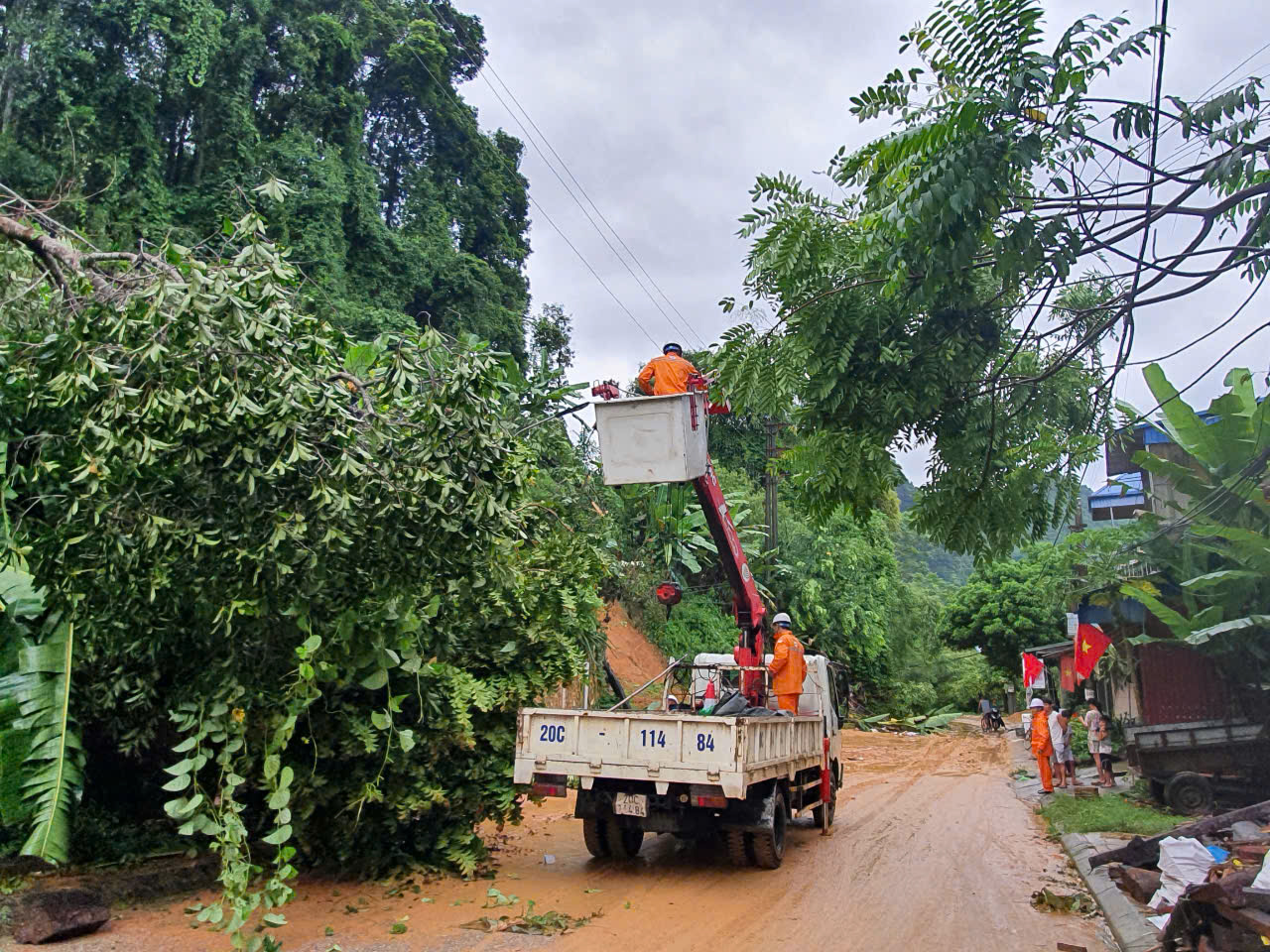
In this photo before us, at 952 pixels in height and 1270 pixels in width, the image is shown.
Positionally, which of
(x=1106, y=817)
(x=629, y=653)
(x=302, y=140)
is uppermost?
(x=302, y=140)

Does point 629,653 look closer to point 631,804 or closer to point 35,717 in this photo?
point 631,804

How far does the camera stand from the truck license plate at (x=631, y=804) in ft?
29.2

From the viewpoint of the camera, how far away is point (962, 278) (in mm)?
6520

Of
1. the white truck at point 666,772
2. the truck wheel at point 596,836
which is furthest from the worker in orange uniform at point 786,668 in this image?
the truck wheel at point 596,836

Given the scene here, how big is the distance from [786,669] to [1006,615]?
1008 inches

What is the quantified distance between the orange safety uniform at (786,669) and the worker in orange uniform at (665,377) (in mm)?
3624

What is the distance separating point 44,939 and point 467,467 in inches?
169

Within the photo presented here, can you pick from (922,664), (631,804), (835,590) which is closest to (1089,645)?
(631,804)

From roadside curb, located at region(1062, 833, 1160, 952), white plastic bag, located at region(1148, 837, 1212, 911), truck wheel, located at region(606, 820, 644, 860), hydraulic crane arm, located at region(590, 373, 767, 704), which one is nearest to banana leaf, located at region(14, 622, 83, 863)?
truck wheel, located at region(606, 820, 644, 860)

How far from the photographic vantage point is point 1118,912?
7730 mm

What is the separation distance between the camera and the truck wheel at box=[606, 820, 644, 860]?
9.69 m

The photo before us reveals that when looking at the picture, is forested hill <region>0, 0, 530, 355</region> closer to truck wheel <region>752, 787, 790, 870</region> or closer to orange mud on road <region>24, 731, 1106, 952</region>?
orange mud on road <region>24, 731, 1106, 952</region>

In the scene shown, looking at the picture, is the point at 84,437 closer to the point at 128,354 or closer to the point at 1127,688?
the point at 128,354

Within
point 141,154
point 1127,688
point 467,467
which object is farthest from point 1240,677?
point 141,154
